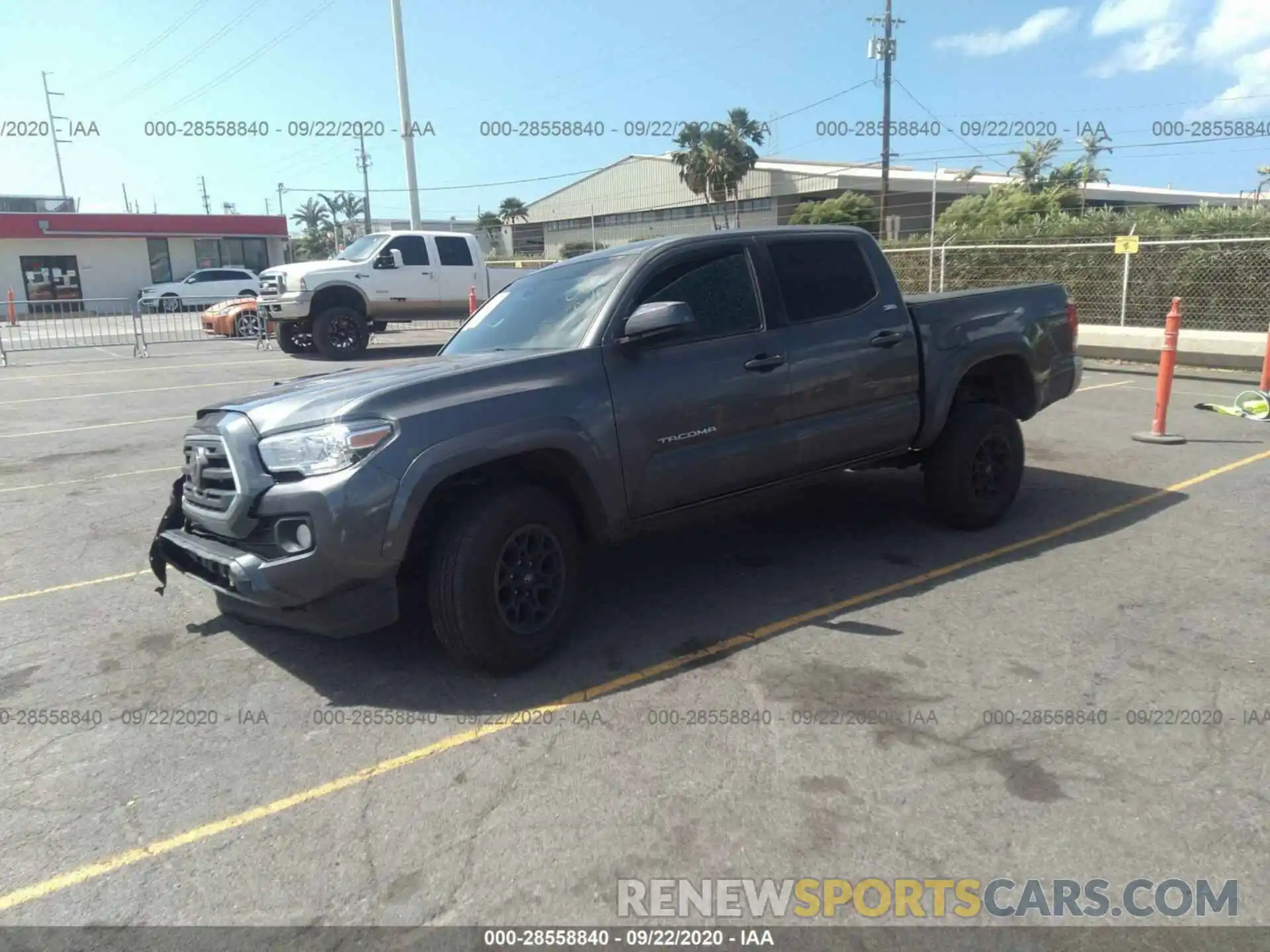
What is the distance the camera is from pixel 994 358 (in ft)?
20.0

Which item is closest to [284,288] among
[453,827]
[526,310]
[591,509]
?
[526,310]

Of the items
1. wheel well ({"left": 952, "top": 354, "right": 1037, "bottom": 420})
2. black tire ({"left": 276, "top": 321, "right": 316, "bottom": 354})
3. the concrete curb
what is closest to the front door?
wheel well ({"left": 952, "top": 354, "right": 1037, "bottom": 420})

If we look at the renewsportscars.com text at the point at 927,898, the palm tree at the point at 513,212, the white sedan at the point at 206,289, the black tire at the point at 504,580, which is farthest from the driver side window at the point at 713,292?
the palm tree at the point at 513,212

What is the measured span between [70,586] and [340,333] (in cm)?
1271

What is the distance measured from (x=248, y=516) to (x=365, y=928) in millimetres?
1873

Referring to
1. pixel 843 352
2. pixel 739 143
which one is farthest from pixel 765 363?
pixel 739 143

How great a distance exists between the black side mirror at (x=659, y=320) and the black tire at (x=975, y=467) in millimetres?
2322

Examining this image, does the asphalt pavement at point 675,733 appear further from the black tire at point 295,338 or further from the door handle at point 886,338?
the black tire at point 295,338

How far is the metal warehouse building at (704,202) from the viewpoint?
4862 cm

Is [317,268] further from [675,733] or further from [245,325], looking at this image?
[675,733]

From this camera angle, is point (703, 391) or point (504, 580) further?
point (703, 391)

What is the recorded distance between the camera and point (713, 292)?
488cm

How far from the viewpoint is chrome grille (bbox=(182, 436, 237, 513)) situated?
4004mm

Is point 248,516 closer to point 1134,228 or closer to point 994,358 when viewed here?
point 994,358
